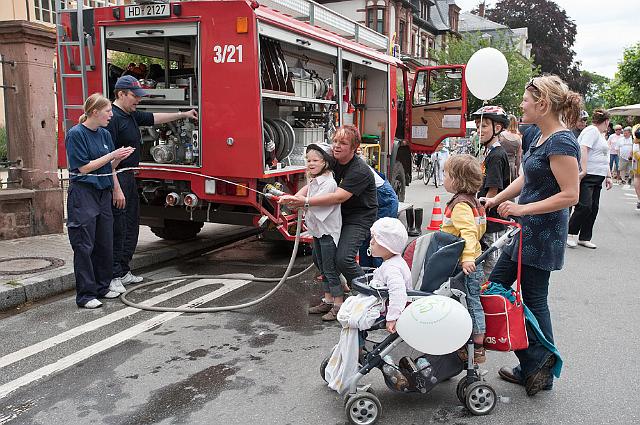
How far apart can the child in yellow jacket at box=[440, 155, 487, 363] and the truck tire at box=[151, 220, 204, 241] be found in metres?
4.86

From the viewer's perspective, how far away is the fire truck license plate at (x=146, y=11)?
6145 mm

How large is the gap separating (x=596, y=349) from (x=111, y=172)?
442cm

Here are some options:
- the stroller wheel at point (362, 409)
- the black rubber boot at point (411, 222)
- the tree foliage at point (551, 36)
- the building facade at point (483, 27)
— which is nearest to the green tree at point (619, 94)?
the tree foliage at point (551, 36)

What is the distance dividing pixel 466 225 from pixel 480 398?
1.01m

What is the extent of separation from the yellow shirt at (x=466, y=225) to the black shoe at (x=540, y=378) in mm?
818

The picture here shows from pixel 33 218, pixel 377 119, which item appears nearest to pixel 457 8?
pixel 377 119

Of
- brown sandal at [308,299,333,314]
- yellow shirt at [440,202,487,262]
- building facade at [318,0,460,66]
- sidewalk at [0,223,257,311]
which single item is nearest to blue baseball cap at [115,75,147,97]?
sidewalk at [0,223,257,311]

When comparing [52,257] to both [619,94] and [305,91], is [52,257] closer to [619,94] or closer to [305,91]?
[305,91]

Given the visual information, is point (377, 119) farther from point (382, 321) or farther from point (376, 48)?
point (382, 321)

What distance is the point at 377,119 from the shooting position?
34.5 ft

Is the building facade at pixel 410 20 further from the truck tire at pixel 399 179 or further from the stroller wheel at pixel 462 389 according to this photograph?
the stroller wheel at pixel 462 389

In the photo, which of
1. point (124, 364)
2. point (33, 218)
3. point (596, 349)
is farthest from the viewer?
point (33, 218)

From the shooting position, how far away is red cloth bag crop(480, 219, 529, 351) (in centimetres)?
346

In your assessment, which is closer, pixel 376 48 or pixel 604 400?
pixel 604 400
